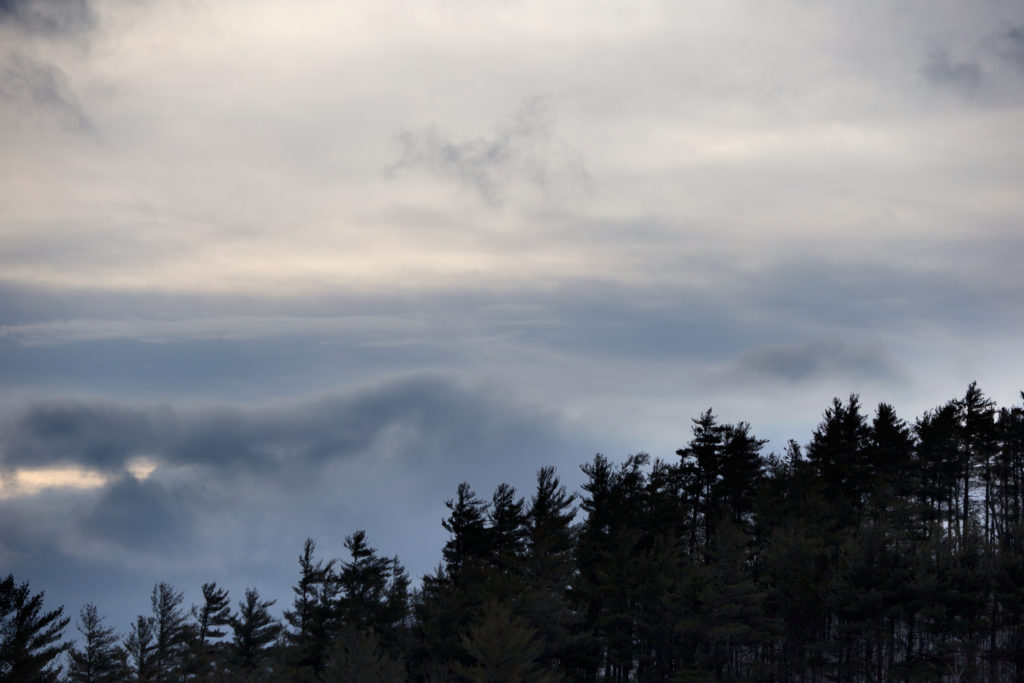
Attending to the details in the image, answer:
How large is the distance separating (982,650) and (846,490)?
27.9m

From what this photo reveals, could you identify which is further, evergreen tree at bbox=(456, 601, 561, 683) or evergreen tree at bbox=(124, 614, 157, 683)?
evergreen tree at bbox=(124, 614, 157, 683)

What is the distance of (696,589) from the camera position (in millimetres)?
61562

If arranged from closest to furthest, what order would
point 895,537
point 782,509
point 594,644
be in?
point 895,537, point 594,644, point 782,509

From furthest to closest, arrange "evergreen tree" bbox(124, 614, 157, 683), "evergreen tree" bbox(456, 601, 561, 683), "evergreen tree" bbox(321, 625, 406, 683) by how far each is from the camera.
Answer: "evergreen tree" bbox(124, 614, 157, 683) < "evergreen tree" bbox(321, 625, 406, 683) < "evergreen tree" bbox(456, 601, 561, 683)

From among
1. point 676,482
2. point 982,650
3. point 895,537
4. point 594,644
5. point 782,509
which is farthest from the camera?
point 676,482

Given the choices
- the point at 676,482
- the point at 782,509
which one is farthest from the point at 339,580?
the point at 782,509

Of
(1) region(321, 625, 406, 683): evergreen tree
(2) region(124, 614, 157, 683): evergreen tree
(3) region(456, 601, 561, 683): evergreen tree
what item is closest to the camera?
(3) region(456, 601, 561, 683): evergreen tree

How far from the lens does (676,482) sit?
7862 centimetres

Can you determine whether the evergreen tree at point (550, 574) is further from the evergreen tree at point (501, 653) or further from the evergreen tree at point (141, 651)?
the evergreen tree at point (141, 651)

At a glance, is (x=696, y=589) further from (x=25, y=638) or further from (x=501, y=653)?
(x=25, y=638)

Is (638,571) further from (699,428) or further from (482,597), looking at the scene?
(699,428)

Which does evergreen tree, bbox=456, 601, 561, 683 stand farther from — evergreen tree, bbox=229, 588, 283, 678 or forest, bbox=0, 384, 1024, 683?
evergreen tree, bbox=229, 588, 283, 678

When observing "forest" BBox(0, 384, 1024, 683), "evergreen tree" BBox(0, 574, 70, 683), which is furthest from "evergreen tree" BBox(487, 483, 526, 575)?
"evergreen tree" BBox(0, 574, 70, 683)

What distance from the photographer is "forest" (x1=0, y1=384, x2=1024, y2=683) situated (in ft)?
190
